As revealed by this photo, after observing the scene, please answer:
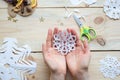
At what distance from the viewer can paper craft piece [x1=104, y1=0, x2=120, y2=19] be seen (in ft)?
3.50

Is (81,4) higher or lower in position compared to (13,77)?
higher

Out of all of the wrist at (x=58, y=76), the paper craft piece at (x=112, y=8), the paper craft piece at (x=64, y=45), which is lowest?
the wrist at (x=58, y=76)

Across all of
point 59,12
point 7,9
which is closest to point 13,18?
point 7,9

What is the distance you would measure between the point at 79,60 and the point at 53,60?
0.31 feet

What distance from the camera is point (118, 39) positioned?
1.06m

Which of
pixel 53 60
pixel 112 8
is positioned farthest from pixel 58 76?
pixel 112 8

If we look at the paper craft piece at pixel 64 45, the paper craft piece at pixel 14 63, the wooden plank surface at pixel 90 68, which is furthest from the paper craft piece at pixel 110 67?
the paper craft piece at pixel 14 63

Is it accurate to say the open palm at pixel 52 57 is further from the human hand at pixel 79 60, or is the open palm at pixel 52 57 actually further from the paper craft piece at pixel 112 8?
the paper craft piece at pixel 112 8

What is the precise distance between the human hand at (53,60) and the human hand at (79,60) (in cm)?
3

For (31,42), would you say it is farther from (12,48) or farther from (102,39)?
(102,39)

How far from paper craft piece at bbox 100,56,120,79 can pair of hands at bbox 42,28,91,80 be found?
0.08 meters

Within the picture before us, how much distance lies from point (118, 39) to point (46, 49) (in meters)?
0.28

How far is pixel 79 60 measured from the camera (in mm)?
1002

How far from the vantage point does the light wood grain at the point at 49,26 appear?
105 centimetres
